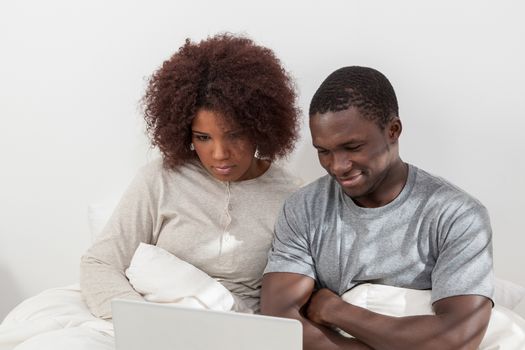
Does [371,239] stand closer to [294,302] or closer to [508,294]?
[294,302]

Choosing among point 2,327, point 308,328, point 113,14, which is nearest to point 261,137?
point 308,328

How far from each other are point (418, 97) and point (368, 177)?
1.82ft

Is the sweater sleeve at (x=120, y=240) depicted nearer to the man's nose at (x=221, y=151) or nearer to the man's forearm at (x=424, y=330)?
the man's nose at (x=221, y=151)

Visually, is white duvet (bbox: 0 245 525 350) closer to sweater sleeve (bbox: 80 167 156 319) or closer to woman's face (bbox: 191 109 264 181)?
sweater sleeve (bbox: 80 167 156 319)

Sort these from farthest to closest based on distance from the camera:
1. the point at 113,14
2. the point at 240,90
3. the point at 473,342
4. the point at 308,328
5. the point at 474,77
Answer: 1. the point at 113,14
2. the point at 474,77
3. the point at 240,90
4. the point at 308,328
5. the point at 473,342

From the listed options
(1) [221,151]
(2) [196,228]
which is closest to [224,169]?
(1) [221,151]

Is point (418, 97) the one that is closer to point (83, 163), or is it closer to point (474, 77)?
point (474, 77)

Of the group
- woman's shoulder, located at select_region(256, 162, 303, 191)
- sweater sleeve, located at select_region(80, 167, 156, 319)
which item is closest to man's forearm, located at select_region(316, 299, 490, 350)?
woman's shoulder, located at select_region(256, 162, 303, 191)

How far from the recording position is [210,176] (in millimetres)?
1971

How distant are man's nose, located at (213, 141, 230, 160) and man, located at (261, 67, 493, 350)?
194 millimetres

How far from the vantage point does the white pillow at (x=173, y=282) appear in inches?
70.5

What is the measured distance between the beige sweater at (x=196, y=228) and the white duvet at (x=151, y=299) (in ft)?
0.21

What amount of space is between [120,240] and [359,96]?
75cm

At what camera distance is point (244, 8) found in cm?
211
